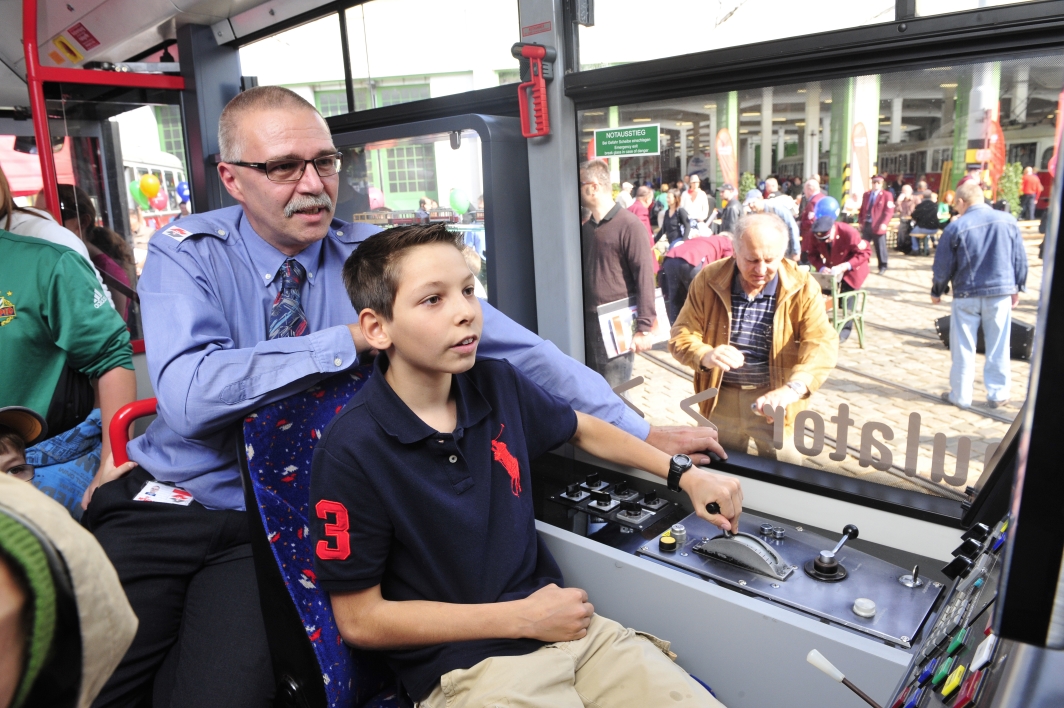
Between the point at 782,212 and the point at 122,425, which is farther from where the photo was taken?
the point at 782,212

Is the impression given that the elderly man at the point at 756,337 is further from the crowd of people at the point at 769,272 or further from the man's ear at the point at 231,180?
the man's ear at the point at 231,180

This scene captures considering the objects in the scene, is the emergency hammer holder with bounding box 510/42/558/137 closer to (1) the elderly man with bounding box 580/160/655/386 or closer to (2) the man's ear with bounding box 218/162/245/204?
(1) the elderly man with bounding box 580/160/655/386

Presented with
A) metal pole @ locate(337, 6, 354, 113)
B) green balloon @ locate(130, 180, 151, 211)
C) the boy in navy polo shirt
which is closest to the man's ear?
the boy in navy polo shirt

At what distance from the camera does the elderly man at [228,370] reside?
1406mm

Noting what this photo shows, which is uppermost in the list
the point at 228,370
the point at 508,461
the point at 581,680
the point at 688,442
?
the point at 228,370

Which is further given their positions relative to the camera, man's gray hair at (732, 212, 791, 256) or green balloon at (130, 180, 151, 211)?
green balloon at (130, 180, 151, 211)

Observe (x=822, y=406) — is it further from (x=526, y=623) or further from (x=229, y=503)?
(x=229, y=503)

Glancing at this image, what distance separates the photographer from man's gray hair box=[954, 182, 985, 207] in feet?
4.99

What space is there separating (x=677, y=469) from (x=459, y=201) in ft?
4.73

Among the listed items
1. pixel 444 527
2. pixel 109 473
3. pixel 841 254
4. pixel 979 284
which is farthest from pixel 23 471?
pixel 979 284

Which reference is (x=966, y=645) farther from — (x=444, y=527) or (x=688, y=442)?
(x=688, y=442)

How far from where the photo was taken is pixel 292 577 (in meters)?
1.30

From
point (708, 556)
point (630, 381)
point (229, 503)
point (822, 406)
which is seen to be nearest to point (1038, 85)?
point (822, 406)

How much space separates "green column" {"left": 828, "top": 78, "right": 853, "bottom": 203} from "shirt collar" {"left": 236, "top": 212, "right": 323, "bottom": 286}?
127cm
